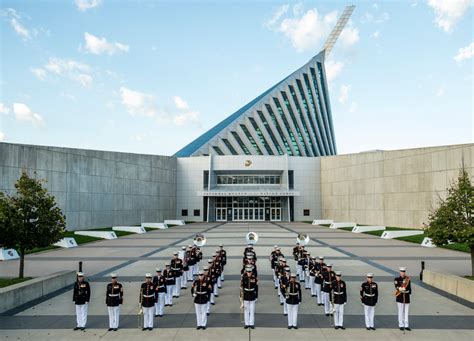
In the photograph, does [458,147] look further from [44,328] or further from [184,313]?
[44,328]

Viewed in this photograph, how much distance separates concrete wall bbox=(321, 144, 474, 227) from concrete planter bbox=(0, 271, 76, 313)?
1080 inches

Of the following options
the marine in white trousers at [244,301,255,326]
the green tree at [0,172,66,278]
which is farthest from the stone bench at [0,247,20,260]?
the marine in white trousers at [244,301,255,326]

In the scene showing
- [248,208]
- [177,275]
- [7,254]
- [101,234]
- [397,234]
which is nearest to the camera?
[177,275]

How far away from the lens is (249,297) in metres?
9.99

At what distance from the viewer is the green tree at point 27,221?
13.5 meters

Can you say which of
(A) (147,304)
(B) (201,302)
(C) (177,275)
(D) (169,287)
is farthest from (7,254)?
(B) (201,302)

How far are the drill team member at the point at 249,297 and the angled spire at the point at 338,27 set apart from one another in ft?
370

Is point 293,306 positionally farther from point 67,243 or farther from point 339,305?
point 67,243

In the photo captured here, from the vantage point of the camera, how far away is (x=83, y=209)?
122 feet

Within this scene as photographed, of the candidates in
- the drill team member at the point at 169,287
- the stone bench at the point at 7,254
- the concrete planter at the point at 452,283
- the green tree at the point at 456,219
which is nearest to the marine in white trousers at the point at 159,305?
the drill team member at the point at 169,287

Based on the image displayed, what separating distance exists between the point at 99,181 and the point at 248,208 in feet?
81.2

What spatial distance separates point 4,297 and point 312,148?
69865 millimetres

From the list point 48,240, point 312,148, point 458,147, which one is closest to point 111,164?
point 48,240

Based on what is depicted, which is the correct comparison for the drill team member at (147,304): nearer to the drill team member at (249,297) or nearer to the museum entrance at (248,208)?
the drill team member at (249,297)
